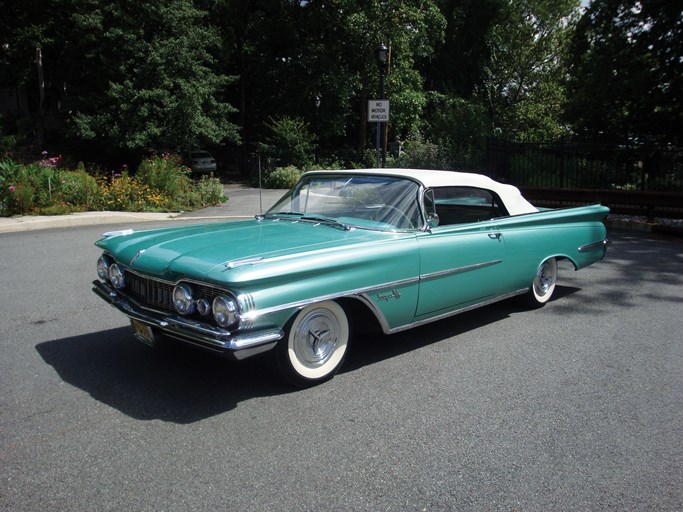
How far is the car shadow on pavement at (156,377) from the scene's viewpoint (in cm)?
370

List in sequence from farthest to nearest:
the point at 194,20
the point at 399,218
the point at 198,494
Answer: the point at 194,20
the point at 399,218
the point at 198,494

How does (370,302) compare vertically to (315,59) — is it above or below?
below

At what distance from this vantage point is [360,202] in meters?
4.95

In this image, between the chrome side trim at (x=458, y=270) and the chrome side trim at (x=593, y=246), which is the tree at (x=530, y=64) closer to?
the chrome side trim at (x=593, y=246)

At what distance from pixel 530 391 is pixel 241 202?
50.2 feet

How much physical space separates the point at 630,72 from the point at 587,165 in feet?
18.6

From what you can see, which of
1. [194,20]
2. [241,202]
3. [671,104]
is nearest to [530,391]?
[241,202]


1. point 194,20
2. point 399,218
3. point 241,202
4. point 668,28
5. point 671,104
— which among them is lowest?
point 241,202

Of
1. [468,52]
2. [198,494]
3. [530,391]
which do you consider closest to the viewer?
[198,494]

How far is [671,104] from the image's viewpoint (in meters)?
18.7

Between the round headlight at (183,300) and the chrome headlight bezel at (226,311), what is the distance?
20 centimetres

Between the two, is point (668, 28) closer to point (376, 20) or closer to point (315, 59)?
point (376, 20)

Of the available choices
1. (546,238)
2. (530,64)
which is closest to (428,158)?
(546,238)

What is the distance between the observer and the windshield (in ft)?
15.6
